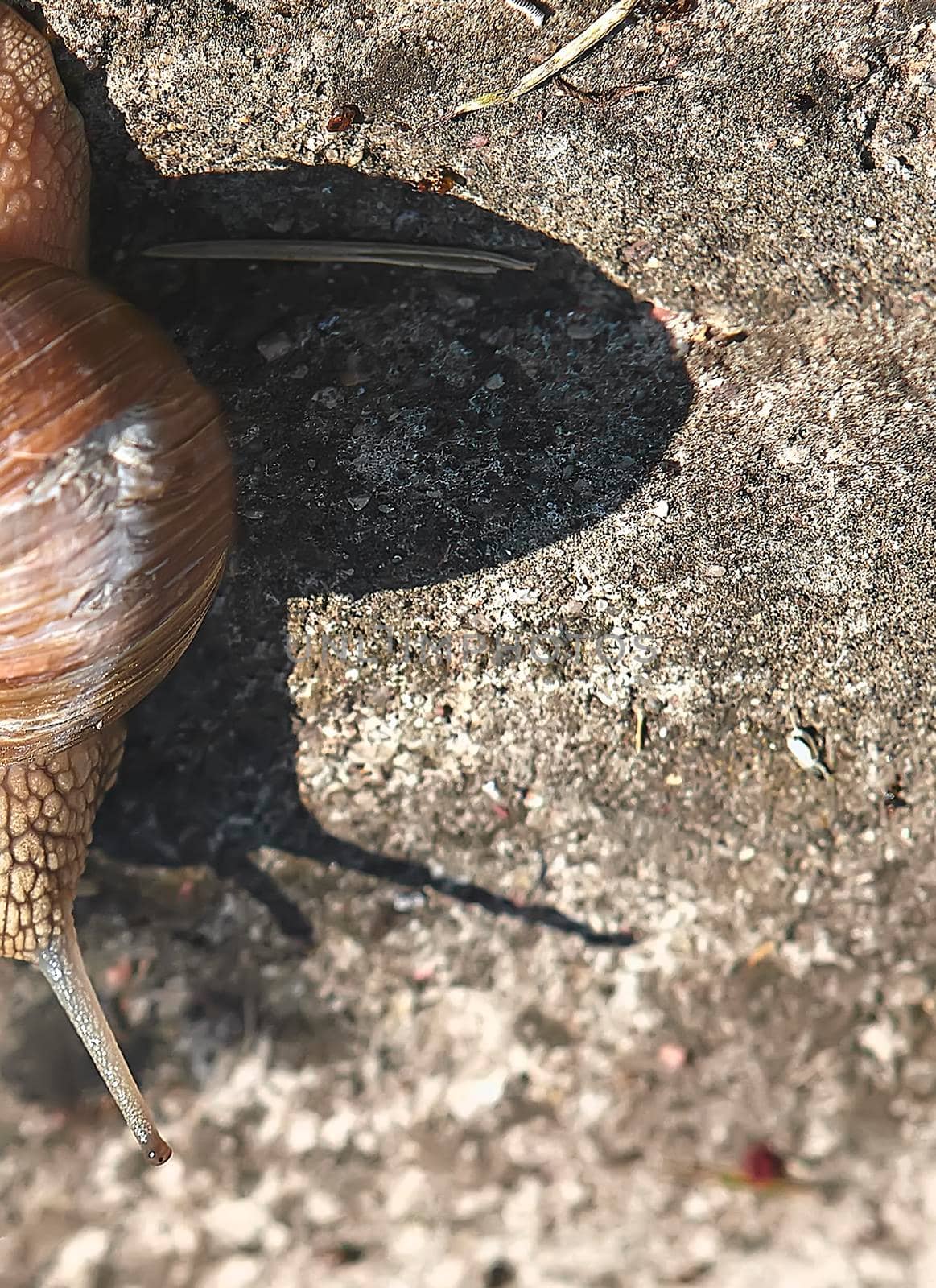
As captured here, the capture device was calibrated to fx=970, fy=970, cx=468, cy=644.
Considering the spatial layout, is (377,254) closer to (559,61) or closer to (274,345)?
(274,345)

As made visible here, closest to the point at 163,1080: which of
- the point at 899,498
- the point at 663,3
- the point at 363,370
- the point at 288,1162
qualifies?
the point at 288,1162

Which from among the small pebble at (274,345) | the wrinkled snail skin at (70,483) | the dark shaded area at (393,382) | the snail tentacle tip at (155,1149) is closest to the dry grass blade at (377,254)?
the dark shaded area at (393,382)

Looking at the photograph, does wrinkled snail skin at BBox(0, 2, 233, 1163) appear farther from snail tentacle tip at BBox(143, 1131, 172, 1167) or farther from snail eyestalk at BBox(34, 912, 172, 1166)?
snail tentacle tip at BBox(143, 1131, 172, 1167)

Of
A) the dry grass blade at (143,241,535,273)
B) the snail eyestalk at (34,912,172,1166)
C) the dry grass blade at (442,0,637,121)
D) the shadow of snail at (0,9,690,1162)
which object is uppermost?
the dry grass blade at (442,0,637,121)

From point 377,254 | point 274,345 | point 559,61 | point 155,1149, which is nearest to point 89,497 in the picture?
point 274,345

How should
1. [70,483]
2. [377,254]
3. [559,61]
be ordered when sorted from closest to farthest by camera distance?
[70,483] → [559,61] → [377,254]

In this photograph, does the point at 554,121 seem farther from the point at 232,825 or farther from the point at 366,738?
the point at 232,825

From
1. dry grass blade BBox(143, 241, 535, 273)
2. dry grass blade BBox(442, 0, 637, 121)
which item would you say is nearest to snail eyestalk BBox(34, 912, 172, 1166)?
dry grass blade BBox(143, 241, 535, 273)

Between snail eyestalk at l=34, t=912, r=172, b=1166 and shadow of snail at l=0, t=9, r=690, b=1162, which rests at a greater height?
shadow of snail at l=0, t=9, r=690, b=1162

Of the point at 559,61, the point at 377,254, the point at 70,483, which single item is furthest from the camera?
the point at 377,254
